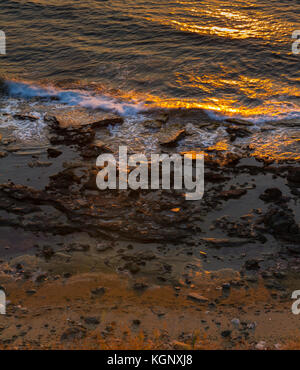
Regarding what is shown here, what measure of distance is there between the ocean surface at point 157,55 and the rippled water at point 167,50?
Answer: 3cm

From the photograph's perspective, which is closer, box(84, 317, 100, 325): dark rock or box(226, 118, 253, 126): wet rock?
box(84, 317, 100, 325): dark rock

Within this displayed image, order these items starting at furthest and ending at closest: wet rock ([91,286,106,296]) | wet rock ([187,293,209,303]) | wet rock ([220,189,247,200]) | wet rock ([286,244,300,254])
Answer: wet rock ([220,189,247,200]) → wet rock ([286,244,300,254]) → wet rock ([91,286,106,296]) → wet rock ([187,293,209,303])

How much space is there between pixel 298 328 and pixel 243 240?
146cm

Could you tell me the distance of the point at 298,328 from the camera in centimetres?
437

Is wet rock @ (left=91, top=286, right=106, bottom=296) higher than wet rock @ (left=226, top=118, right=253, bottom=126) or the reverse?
the reverse

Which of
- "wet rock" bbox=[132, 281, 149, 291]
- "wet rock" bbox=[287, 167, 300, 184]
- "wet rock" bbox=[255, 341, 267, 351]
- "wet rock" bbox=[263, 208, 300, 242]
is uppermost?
"wet rock" bbox=[287, 167, 300, 184]

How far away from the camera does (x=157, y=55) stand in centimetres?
1150

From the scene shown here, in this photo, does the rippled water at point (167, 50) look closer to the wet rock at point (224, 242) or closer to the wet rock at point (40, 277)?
the wet rock at point (224, 242)

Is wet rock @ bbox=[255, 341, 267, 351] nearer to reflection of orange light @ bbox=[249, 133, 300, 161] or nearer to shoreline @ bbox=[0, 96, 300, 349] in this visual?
shoreline @ bbox=[0, 96, 300, 349]

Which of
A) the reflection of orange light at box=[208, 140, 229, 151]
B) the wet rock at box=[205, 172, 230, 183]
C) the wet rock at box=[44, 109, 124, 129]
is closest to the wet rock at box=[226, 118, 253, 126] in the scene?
the reflection of orange light at box=[208, 140, 229, 151]

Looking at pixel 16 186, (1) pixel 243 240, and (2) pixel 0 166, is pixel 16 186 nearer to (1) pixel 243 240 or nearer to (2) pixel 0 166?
(2) pixel 0 166

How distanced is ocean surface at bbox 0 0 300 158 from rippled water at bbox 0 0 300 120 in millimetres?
27

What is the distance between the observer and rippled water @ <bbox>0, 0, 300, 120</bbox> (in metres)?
9.72

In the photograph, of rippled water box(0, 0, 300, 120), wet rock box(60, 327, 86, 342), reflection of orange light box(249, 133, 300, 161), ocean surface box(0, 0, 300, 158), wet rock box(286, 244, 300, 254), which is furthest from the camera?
rippled water box(0, 0, 300, 120)
